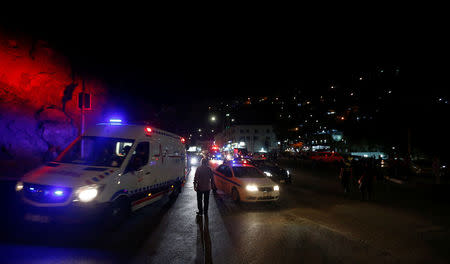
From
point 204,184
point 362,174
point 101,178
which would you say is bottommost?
point 362,174

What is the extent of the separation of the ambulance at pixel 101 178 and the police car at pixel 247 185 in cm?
277

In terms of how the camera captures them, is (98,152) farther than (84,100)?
No

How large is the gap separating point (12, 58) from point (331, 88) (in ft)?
248

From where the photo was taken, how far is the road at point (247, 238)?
5020 millimetres

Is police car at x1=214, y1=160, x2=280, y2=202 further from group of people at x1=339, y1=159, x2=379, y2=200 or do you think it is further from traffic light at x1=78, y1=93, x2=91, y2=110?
traffic light at x1=78, y1=93, x2=91, y2=110

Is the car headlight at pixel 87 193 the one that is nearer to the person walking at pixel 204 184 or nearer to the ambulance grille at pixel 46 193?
the ambulance grille at pixel 46 193

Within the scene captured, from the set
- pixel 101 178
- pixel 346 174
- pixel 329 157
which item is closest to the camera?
pixel 101 178

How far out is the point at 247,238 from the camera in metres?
6.20

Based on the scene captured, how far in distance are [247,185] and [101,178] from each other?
538cm

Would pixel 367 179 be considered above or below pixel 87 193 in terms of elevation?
below

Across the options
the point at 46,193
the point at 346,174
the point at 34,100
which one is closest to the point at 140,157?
the point at 46,193

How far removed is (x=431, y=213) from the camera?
372 inches

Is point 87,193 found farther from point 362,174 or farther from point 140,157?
point 362,174

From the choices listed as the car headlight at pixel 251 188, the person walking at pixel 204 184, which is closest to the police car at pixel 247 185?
the car headlight at pixel 251 188
